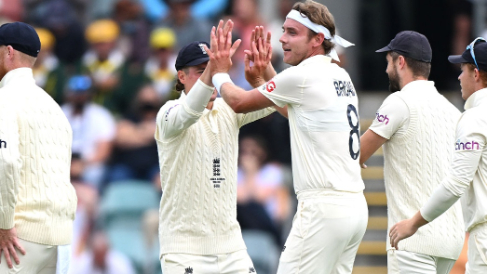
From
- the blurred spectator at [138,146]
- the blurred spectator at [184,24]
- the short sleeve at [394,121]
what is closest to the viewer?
the short sleeve at [394,121]

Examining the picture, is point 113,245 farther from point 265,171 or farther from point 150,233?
point 265,171

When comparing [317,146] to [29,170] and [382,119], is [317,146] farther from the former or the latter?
[29,170]

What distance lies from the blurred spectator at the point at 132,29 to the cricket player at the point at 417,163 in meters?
5.33

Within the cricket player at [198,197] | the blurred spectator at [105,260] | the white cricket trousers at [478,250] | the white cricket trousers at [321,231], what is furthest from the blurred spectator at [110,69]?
the white cricket trousers at [478,250]

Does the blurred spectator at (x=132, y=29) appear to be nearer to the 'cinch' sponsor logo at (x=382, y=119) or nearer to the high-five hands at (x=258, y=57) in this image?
the high-five hands at (x=258, y=57)

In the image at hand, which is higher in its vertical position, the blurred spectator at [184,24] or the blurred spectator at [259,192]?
the blurred spectator at [184,24]

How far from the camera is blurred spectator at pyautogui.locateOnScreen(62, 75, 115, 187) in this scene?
10.1 metres

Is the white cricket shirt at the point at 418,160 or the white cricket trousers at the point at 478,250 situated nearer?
the white cricket trousers at the point at 478,250

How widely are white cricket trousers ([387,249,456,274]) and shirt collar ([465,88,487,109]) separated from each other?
1.05 meters

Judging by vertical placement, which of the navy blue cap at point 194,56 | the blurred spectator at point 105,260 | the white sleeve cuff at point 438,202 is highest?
the navy blue cap at point 194,56

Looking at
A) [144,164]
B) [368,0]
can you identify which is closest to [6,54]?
[144,164]

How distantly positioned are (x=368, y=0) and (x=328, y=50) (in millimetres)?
6353

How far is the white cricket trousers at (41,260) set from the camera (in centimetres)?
553

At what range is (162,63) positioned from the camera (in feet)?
34.7
